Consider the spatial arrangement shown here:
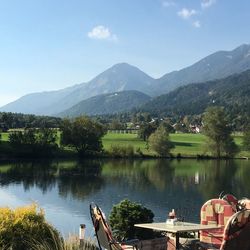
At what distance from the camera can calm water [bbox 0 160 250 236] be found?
3773 centimetres

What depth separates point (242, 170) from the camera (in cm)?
7406

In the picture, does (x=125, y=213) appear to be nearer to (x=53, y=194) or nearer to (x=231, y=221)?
(x=231, y=221)

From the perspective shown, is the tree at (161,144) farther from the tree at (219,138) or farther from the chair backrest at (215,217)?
the chair backrest at (215,217)

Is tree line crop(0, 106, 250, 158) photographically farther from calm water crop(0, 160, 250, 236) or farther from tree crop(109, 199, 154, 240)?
tree crop(109, 199, 154, 240)

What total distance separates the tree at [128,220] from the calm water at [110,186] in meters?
12.7

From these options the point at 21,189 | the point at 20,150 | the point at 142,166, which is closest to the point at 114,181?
the point at 21,189

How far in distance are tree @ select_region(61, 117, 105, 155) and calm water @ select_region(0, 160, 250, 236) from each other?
15039 mm

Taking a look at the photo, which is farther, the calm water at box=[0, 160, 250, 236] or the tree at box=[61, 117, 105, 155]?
the tree at box=[61, 117, 105, 155]

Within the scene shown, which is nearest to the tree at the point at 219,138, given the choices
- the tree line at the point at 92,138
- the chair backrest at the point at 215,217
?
the tree line at the point at 92,138

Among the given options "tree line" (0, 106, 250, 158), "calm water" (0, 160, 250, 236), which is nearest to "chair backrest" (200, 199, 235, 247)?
"calm water" (0, 160, 250, 236)

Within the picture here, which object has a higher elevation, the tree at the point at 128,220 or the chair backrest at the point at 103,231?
the chair backrest at the point at 103,231

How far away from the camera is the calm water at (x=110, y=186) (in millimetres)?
37734

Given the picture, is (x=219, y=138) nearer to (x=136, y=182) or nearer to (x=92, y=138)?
(x=92, y=138)

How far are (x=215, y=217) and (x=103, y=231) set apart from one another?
3257mm
